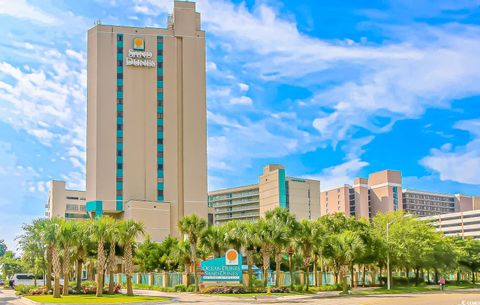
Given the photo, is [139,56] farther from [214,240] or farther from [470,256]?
[470,256]

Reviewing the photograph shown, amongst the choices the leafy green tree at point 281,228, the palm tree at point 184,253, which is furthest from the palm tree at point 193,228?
the leafy green tree at point 281,228

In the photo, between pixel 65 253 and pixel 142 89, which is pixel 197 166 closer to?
pixel 142 89

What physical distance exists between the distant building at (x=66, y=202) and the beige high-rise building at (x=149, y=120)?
43.9 metres

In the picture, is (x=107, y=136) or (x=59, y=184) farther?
(x=59, y=184)

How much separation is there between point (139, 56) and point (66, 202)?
59045 mm

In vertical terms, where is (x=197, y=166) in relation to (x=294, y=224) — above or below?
above

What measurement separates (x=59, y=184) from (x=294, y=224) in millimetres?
126126

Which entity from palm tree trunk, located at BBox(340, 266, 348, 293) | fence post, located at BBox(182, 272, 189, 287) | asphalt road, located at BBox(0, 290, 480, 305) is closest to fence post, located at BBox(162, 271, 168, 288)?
fence post, located at BBox(182, 272, 189, 287)

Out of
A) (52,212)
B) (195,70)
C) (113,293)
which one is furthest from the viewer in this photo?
(52,212)

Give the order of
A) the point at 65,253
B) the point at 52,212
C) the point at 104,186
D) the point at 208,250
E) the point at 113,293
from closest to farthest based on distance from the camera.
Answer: the point at 65,253 → the point at 113,293 → the point at 208,250 → the point at 104,186 → the point at 52,212

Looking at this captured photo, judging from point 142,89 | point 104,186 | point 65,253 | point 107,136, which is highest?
point 142,89

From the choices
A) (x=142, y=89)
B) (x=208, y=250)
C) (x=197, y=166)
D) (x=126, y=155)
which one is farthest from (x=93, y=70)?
(x=208, y=250)

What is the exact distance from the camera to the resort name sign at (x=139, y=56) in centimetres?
13675

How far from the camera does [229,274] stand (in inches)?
2437
